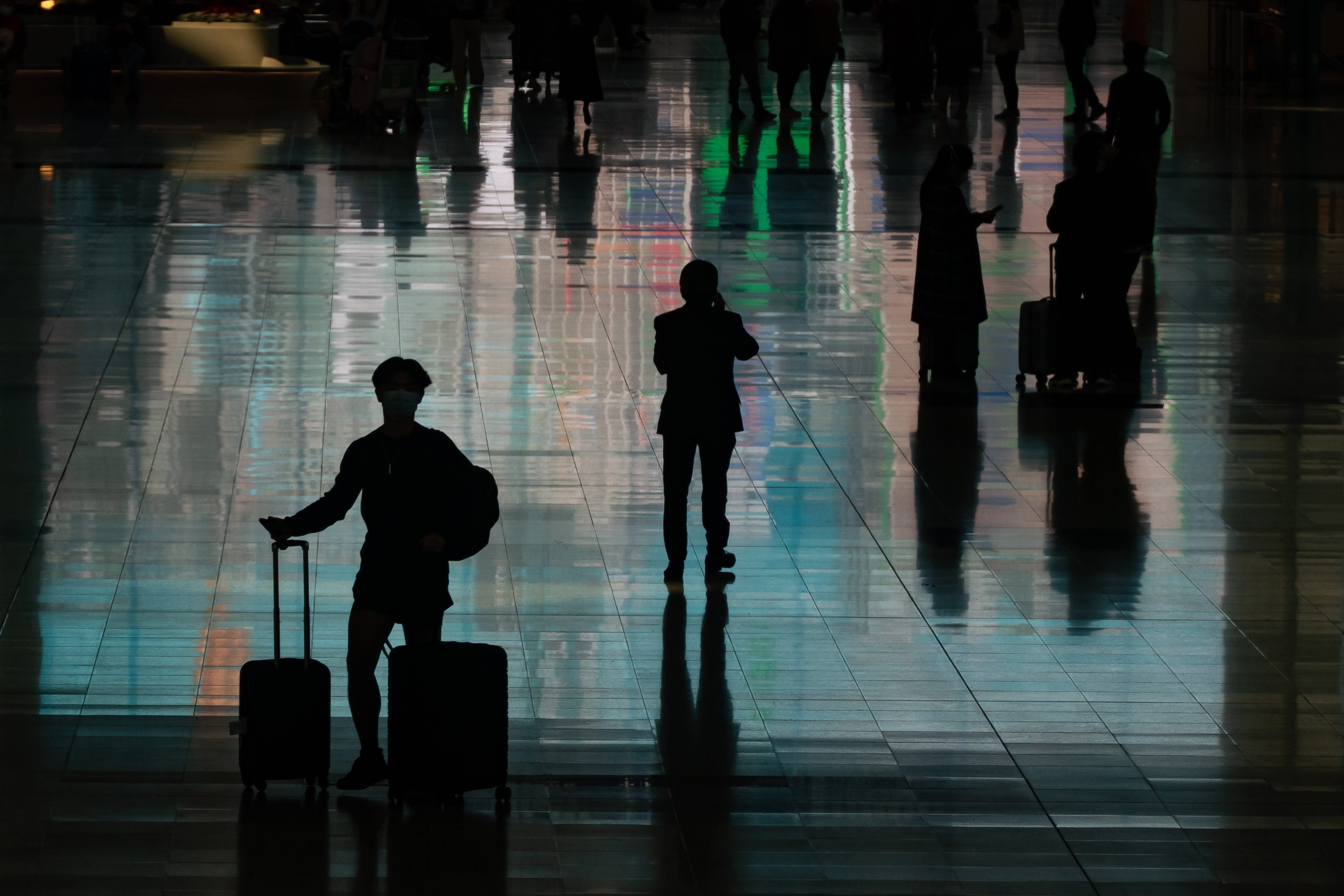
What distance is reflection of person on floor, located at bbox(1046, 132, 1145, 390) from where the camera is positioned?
11562mm

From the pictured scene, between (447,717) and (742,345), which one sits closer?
(447,717)

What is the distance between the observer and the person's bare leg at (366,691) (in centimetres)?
599

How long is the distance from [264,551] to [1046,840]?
13.5 feet

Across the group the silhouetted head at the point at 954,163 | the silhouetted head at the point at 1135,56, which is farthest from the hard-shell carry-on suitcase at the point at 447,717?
the silhouetted head at the point at 1135,56

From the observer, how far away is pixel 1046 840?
5879 millimetres

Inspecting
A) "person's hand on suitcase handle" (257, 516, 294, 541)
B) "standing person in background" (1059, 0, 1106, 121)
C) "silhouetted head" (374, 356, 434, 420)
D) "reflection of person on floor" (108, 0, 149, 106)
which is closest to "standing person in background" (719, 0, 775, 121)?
"standing person in background" (1059, 0, 1106, 121)

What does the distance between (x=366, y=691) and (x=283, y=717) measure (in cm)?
27

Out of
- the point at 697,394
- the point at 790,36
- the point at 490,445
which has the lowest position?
the point at 490,445

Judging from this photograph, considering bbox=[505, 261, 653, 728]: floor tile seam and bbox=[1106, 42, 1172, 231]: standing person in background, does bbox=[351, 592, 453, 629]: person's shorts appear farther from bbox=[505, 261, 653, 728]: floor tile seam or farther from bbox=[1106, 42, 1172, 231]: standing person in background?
bbox=[1106, 42, 1172, 231]: standing person in background

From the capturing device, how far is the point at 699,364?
26.8 ft

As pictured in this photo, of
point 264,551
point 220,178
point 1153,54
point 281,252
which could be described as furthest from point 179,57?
point 264,551

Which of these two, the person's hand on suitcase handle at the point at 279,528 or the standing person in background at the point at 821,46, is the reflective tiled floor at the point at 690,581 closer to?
the person's hand on suitcase handle at the point at 279,528

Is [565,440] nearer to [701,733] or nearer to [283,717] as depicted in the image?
[701,733]

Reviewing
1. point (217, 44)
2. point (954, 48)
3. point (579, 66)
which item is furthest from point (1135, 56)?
point (217, 44)
